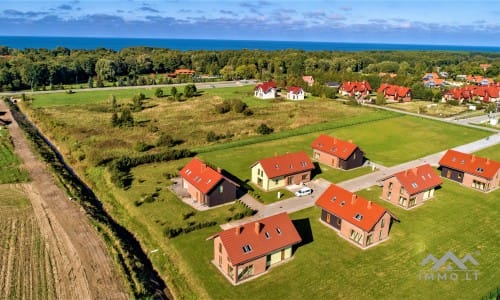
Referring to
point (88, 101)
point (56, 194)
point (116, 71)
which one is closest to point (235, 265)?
point (56, 194)

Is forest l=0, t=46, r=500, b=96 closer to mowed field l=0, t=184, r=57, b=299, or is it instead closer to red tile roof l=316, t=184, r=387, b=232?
red tile roof l=316, t=184, r=387, b=232

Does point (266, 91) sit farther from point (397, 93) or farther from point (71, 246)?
point (71, 246)

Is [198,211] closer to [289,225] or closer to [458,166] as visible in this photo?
[289,225]

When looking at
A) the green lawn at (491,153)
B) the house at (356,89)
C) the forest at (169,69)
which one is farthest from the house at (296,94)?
the green lawn at (491,153)

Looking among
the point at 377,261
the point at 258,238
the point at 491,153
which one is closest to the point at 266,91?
the point at 491,153

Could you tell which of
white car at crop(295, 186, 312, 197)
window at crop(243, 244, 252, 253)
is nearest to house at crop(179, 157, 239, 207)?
white car at crop(295, 186, 312, 197)

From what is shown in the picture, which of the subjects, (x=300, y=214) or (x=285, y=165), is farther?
(x=285, y=165)
